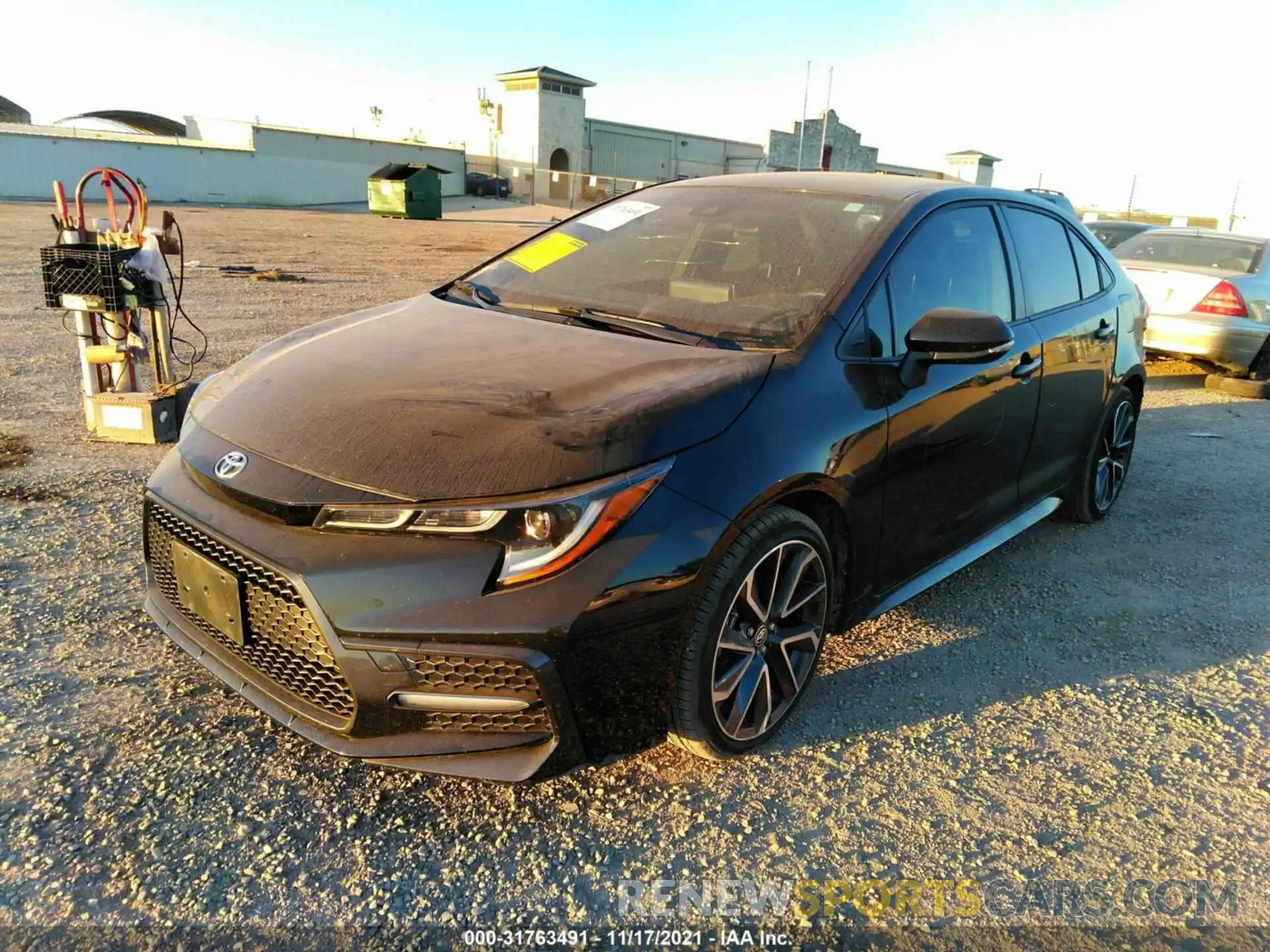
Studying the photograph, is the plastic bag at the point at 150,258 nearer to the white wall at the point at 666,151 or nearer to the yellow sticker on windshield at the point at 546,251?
the yellow sticker on windshield at the point at 546,251

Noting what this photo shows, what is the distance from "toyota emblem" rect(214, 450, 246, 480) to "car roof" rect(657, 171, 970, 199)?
2.28m

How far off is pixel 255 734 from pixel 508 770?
3.00ft

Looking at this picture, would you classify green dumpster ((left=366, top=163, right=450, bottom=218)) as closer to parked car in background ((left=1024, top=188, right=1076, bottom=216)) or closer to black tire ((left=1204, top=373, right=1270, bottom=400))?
parked car in background ((left=1024, top=188, right=1076, bottom=216))

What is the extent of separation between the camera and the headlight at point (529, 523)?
2021mm

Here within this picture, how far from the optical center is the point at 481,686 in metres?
2.04

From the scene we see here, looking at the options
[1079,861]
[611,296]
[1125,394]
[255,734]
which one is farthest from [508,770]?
[1125,394]

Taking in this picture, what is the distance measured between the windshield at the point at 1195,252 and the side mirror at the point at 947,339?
6.99 m

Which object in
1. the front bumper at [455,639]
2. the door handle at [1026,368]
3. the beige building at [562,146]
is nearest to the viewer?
the front bumper at [455,639]

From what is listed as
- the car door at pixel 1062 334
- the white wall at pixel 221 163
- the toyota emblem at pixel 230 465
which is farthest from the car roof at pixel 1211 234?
the white wall at pixel 221 163

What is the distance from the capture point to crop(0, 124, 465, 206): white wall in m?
34.9

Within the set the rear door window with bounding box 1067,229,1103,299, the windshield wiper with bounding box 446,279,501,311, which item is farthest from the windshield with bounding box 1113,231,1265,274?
the windshield wiper with bounding box 446,279,501,311

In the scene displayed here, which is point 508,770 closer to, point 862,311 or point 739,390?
point 739,390

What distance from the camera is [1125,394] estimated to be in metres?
4.74

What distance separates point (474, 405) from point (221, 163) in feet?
139
